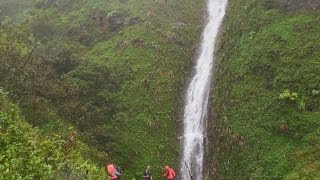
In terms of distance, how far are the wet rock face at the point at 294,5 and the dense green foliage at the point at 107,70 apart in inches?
301

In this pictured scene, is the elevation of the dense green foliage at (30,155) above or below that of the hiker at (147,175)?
above

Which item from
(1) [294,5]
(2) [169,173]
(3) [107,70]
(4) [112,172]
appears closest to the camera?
(4) [112,172]

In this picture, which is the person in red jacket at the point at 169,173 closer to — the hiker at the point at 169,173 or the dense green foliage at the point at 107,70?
the hiker at the point at 169,173

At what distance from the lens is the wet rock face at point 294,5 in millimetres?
33531

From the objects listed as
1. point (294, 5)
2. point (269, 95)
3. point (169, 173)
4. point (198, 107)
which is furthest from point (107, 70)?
point (294, 5)

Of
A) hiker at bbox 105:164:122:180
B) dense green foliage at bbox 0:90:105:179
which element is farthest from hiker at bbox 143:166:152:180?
dense green foliage at bbox 0:90:105:179

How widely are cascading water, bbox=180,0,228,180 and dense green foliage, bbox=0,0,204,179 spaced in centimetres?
88

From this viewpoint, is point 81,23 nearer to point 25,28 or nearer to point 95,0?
point 95,0

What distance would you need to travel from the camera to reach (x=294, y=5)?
34.8 metres

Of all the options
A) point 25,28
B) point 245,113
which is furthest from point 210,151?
point 25,28

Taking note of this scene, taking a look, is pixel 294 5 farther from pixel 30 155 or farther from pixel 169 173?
pixel 30 155

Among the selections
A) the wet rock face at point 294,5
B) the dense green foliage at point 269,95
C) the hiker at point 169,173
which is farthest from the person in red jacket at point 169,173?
the wet rock face at point 294,5

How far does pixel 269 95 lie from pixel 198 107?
19.5 feet

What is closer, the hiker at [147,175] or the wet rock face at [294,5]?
the hiker at [147,175]
